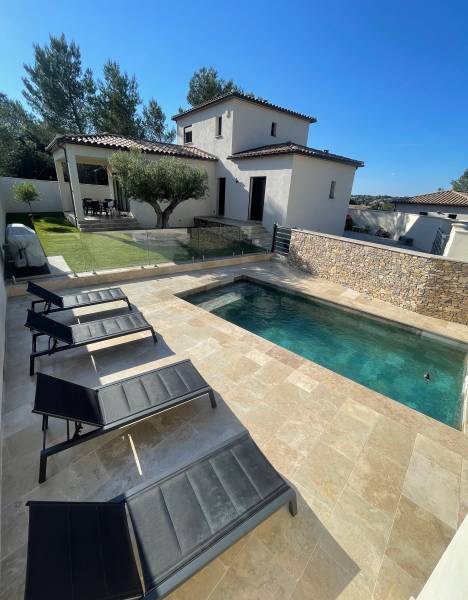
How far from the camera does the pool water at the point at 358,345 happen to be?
5.19 metres

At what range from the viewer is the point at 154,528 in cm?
202

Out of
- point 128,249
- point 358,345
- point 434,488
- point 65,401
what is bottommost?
point 358,345

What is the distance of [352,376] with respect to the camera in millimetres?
5516

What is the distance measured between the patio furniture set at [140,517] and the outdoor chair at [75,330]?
1.52 metres

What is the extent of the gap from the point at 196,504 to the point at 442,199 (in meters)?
29.6

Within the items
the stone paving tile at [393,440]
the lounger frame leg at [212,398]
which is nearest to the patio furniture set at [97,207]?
the lounger frame leg at [212,398]

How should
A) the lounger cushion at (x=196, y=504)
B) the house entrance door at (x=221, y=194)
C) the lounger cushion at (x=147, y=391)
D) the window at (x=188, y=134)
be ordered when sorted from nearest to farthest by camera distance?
1. the lounger cushion at (x=196, y=504)
2. the lounger cushion at (x=147, y=391)
3. the house entrance door at (x=221, y=194)
4. the window at (x=188, y=134)

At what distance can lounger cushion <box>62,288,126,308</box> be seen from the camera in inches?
235

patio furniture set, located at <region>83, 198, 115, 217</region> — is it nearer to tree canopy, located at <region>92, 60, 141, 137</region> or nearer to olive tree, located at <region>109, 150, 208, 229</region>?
olive tree, located at <region>109, 150, 208, 229</region>

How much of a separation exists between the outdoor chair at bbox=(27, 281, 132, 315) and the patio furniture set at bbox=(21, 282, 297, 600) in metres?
3.28

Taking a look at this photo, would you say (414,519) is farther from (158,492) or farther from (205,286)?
(205,286)

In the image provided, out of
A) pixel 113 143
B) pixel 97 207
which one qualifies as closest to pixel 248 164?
pixel 113 143

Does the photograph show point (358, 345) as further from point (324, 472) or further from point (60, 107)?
point (60, 107)

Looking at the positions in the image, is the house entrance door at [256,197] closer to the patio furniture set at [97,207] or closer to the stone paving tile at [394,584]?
the patio furniture set at [97,207]
